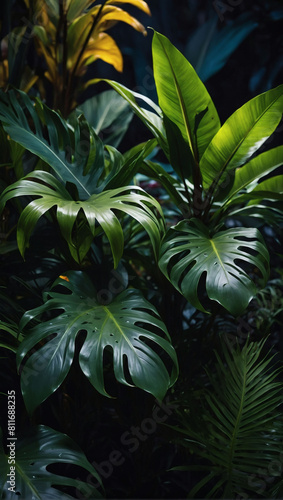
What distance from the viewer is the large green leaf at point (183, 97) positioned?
106 cm

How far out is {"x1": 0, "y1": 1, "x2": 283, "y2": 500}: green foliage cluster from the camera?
85 cm

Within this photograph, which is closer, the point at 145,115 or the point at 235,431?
the point at 235,431

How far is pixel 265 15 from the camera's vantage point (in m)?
2.15

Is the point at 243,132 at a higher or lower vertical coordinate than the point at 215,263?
higher

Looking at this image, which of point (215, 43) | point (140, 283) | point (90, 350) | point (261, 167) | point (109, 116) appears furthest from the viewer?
point (215, 43)

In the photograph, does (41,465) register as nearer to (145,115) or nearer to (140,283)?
(140,283)

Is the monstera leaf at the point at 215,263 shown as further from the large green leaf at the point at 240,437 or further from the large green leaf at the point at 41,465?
the large green leaf at the point at 41,465

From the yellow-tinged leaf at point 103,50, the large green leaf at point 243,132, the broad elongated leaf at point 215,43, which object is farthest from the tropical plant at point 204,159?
the broad elongated leaf at point 215,43

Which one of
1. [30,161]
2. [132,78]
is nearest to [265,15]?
[132,78]

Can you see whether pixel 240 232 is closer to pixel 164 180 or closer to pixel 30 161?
pixel 164 180

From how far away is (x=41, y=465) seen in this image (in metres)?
0.84

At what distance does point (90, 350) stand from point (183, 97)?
66 centimetres

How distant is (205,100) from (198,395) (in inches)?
29.4

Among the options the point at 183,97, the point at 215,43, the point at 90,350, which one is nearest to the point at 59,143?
the point at 183,97
